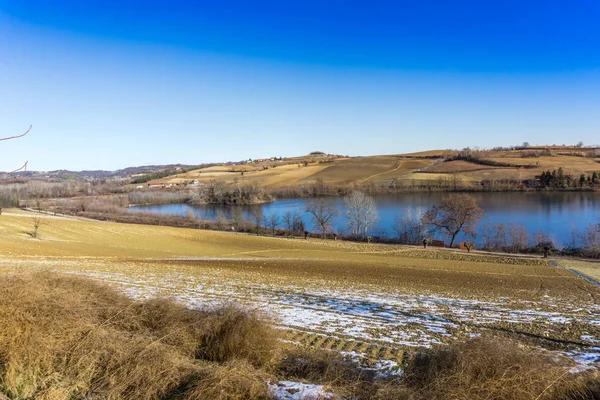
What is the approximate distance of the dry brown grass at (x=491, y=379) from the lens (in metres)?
4.45

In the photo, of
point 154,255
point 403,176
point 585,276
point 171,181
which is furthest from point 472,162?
point 154,255

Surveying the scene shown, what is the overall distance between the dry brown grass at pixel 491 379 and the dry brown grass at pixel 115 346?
84.2 inches

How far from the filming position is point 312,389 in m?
4.91

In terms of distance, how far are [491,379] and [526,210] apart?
76.5m

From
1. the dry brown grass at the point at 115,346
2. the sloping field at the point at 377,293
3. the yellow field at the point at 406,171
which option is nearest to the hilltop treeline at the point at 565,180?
the yellow field at the point at 406,171

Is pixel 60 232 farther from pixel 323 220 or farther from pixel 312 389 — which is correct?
pixel 312 389

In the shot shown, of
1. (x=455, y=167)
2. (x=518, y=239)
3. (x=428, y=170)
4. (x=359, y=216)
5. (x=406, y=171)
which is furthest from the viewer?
(x=406, y=171)

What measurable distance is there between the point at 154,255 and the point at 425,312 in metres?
22.0

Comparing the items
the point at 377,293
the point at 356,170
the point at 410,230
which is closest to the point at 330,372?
the point at 377,293

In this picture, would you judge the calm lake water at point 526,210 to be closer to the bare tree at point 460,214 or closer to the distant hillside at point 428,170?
the bare tree at point 460,214

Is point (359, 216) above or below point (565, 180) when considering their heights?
below

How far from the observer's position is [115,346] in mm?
5574

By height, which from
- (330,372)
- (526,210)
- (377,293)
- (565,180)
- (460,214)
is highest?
(565,180)

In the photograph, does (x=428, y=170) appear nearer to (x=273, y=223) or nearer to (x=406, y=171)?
(x=406, y=171)
